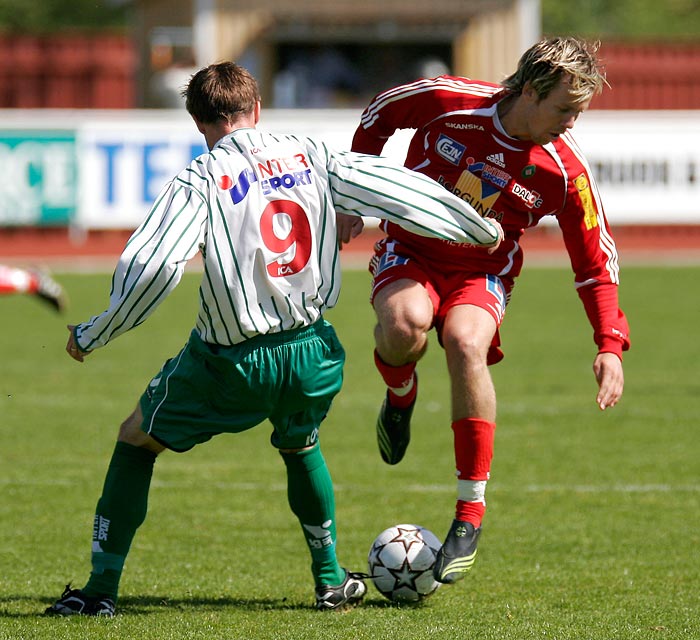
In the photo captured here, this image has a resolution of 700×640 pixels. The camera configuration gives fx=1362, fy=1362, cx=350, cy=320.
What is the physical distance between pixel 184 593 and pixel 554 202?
84.0 inches

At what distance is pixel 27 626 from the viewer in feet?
15.3

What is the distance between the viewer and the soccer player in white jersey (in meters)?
4.45

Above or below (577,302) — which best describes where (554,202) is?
above

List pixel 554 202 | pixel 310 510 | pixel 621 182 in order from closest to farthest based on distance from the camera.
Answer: pixel 310 510 → pixel 554 202 → pixel 621 182

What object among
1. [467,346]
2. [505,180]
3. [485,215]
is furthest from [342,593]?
[505,180]

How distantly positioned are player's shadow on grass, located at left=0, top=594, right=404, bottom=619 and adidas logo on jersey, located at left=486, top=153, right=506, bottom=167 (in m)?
Answer: 1.78

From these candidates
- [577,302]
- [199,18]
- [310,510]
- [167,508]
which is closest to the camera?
[310,510]

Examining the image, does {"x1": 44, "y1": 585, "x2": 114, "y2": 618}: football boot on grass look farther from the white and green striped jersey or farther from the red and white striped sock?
the red and white striped sock

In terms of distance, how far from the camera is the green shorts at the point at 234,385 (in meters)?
4.70

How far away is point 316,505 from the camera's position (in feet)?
16.7

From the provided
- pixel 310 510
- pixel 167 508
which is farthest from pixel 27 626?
pixel 167 508

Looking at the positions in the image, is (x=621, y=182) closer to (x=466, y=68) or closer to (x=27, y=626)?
(x=466, y=68)

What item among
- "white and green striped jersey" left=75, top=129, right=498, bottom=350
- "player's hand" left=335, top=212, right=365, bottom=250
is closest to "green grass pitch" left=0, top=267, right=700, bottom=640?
"white and green striped jersey" left=75, top=129, right=498, bottom=350

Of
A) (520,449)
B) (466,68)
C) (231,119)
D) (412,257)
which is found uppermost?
(466,68)
